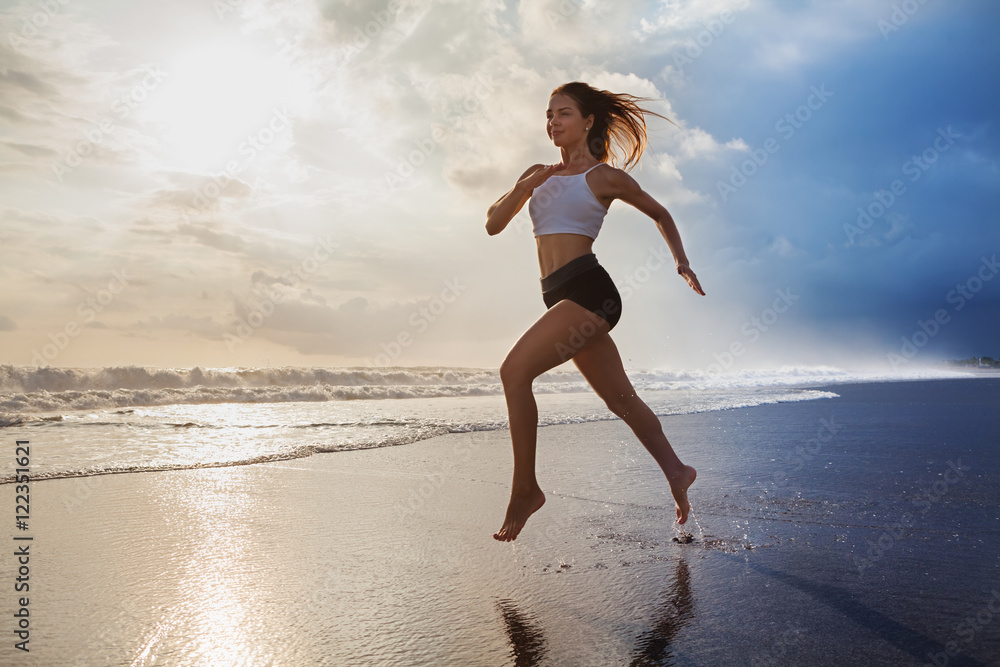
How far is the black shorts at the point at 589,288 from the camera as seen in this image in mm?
3125

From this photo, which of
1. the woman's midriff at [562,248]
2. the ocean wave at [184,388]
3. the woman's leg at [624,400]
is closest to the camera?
the woman's midriff at [562,248]

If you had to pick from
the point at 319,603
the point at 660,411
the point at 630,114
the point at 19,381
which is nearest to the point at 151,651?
the point at 319,603

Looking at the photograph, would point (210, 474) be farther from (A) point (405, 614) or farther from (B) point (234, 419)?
(B) point (234, 419)

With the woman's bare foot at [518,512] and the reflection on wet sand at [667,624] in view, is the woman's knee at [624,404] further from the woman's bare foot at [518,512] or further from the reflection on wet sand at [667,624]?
the reflection on wet sand at [667,624]

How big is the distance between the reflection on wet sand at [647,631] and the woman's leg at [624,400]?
0.86 meters

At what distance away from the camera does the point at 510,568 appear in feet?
9.30

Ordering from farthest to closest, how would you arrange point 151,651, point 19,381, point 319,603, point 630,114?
1. point 19,381
2. point 630,114
3. point 319,603
4. point 151,651

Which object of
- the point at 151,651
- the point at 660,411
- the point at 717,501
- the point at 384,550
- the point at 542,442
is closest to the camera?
the point at 151,651

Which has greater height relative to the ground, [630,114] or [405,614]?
[630,114]

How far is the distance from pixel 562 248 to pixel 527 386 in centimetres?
72

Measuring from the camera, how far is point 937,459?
5469 millimetres

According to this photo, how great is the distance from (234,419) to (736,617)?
32.1 feet

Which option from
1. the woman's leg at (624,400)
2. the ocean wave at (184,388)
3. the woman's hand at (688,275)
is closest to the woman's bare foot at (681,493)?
the woman's leg at (624,400)

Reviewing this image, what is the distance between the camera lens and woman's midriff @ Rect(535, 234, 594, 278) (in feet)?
10.6
